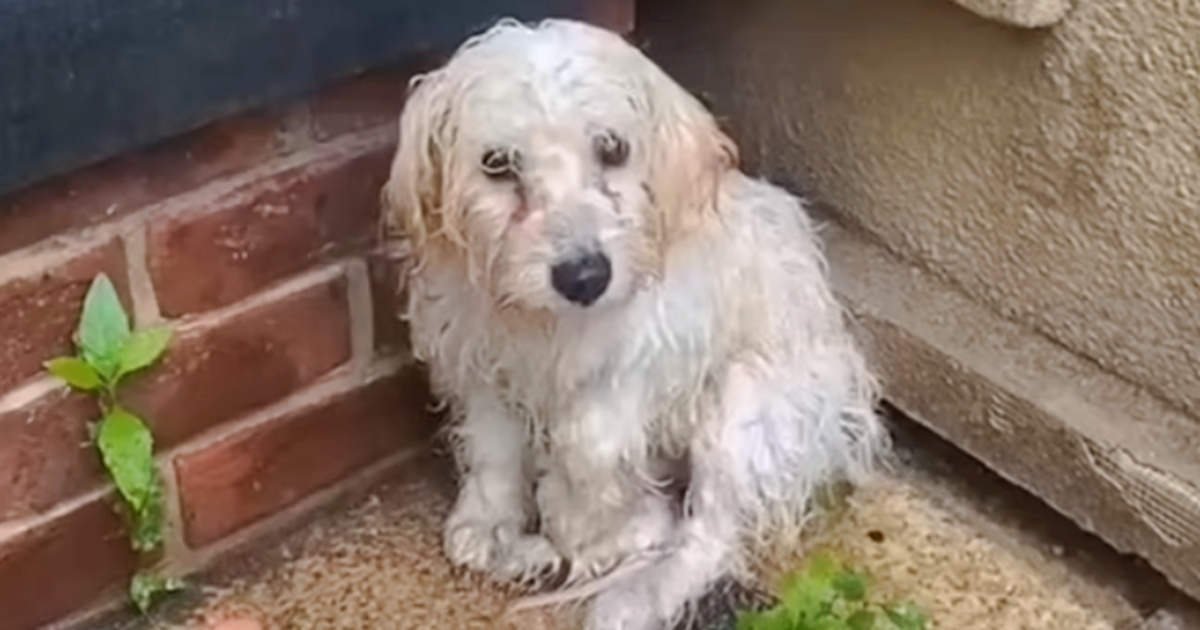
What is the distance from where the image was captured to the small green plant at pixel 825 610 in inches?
61.3

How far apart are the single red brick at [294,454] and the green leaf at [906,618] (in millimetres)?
482

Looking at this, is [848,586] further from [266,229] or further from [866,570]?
[266,229]

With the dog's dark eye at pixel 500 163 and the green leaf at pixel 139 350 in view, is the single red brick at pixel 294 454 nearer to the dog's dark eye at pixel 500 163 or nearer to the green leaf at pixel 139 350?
the green leaf at pixel 139 350

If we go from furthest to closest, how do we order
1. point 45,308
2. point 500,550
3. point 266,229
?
point 500,550, point 266,229, point 45,308

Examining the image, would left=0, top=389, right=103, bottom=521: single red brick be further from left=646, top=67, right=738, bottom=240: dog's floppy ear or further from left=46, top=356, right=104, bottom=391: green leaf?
left=646, top=67, right=738, bottom=240: dog's floppy ear

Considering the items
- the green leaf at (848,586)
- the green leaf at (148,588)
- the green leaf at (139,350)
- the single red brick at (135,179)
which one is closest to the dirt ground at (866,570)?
the green leaf at (148,588)

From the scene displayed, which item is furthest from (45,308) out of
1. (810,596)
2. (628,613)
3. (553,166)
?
(810,596)

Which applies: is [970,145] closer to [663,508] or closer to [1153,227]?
[1153,227]

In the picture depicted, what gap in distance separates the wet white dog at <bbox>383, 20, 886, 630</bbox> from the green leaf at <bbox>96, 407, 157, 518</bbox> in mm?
239

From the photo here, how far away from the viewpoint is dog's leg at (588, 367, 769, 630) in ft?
5.45

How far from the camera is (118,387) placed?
1.60 meters

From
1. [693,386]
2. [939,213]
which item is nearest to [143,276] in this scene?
[693,386]

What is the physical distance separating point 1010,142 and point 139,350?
735mm

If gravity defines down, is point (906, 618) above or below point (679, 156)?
below
